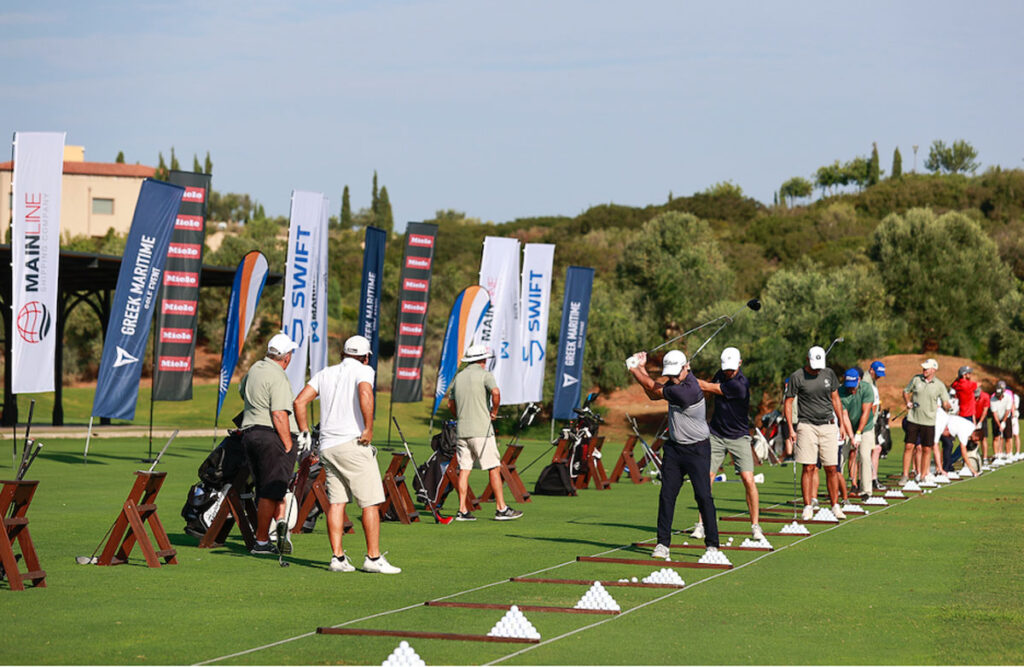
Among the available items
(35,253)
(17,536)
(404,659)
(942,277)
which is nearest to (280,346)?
(17,536)

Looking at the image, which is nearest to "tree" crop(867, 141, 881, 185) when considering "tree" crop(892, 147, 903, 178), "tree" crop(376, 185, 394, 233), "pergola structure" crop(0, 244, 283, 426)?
"tree" crop(892, 147, 903, 178)

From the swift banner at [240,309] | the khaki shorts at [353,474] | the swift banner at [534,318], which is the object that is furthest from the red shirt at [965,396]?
the khaki shorts at [353,474]

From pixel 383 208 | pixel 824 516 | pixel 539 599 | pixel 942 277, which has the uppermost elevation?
pixel 383 208

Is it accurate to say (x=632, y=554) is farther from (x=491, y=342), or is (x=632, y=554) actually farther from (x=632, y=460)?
(x=491, y=342)

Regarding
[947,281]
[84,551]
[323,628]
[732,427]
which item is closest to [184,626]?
[323,628]

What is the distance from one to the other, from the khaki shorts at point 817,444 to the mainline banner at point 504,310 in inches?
579

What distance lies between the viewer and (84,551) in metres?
12.5

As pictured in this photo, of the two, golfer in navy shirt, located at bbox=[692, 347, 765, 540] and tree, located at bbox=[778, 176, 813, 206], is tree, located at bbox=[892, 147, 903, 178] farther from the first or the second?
golfer in navy shirt, located at bbox=[692, 347, 765, 540]

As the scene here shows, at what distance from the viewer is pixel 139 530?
36.9 feet

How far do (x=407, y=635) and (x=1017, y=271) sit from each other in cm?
6966

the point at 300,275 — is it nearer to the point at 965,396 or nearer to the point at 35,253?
the point at 35,253

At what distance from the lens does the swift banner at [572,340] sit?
32156 mm

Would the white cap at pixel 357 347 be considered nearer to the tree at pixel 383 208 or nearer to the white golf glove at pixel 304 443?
the white golf glove at pixel 304 443

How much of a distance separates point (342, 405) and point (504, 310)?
64.1ft
